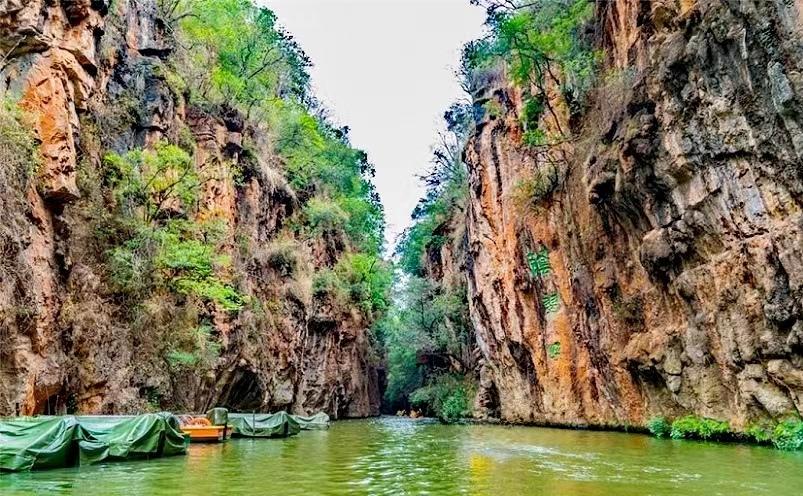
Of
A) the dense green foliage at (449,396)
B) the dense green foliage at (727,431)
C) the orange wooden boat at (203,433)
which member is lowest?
the dense green foliage at (727,431)

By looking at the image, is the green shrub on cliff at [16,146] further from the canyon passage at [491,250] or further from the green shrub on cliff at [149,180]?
the green shrub on cliff at [149,180]

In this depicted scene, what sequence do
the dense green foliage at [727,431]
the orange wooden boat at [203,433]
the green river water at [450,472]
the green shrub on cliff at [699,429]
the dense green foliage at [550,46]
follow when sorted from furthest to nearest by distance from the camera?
the dense green foliage at [550,46] → the orange wooden boat at [203,433] → the green shrub on cliff at [699,429] → the dense green foliage at [727,431] → the green river water at [450,472]

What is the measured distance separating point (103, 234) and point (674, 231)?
18903mm

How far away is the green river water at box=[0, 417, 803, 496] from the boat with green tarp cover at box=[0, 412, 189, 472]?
0.38 metres

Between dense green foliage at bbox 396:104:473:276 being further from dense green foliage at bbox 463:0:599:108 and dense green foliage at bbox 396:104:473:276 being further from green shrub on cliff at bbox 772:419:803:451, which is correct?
green shrub on cliff at bbox 772:419:803:451

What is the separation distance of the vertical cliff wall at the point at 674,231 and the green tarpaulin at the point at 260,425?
12954mm

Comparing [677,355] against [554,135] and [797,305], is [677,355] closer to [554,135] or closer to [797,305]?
[797,305]

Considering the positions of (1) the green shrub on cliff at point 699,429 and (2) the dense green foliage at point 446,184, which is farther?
(2) the dense green foliage at point 446,184

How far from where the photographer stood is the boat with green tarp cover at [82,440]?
11375 mm

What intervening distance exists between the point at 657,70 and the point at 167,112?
2016cm

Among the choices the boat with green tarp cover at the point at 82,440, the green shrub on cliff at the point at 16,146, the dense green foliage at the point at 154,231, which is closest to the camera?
the boat with green tarp cover at the point at 82,440

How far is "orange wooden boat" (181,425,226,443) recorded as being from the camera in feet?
61.1

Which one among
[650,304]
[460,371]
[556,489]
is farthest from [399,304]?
[556,489]

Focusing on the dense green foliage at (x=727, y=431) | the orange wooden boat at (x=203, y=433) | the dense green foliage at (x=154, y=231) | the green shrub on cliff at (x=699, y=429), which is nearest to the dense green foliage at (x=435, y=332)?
the dense green foliage at (x=154, y=231)
